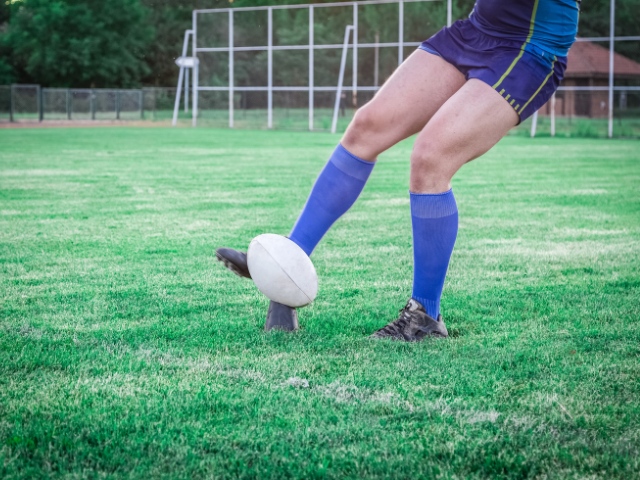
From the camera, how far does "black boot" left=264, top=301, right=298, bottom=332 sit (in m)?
2.69

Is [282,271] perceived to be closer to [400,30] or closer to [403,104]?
[403,104]

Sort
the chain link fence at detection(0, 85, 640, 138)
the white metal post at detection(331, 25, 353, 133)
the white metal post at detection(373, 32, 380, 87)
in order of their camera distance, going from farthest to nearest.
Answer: the white metal post at detection(331, 25, 353, 133), the white metal post at detection(373, 32, 380, 87), the chain link fence at detection(0, 85, 640, 138)

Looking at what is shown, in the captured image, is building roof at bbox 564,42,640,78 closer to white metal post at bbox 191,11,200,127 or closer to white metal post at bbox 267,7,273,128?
white metal post at bbox 267,7,273,128

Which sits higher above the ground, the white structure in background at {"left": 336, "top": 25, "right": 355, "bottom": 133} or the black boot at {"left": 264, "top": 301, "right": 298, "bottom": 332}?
the white structure in background at {"left": 336, "top": 25, "right": 355, "bottom": 133}

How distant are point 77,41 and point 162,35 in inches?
363

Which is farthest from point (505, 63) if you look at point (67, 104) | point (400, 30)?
point (67, 104)

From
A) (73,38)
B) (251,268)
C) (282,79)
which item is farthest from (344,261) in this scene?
(73,38)

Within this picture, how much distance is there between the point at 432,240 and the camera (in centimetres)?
264

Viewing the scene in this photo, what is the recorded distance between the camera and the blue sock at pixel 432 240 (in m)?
2.61

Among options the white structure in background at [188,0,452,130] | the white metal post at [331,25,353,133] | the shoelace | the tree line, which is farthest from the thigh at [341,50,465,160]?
the white metal post at [331,25,353,133]

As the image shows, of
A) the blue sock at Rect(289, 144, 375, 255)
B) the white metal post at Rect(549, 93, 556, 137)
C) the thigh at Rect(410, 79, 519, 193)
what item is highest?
the white metal post at Rect(549, 93, 556, 137)

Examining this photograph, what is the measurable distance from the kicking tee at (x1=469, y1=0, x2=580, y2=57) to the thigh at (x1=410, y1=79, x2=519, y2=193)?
0.77 feet

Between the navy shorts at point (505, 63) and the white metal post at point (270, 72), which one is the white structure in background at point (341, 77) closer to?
the white metal post at point (270, 72)

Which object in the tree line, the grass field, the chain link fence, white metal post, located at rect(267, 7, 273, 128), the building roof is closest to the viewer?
the grass field
